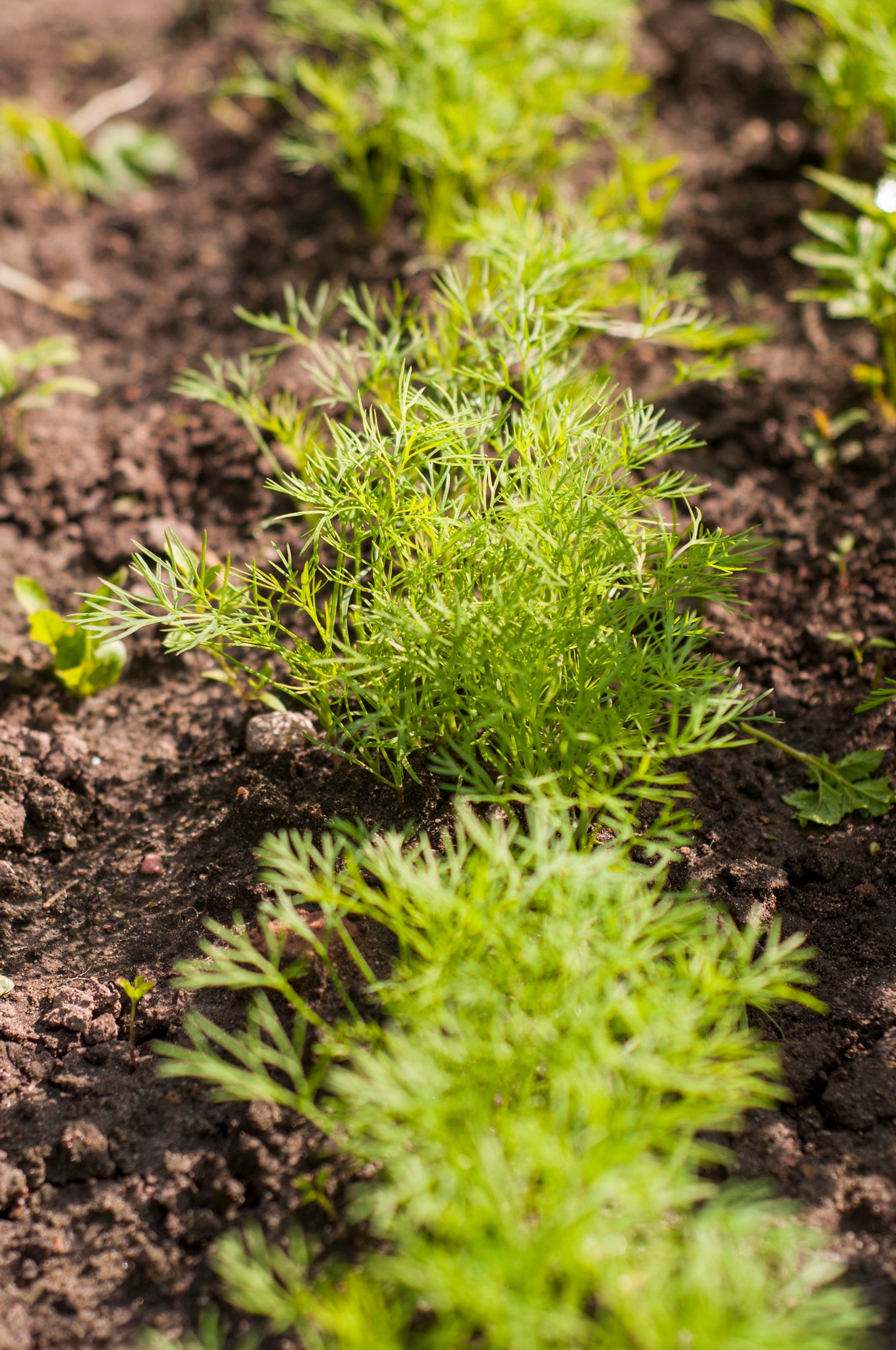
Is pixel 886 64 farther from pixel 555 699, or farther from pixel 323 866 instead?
pixel 323 866

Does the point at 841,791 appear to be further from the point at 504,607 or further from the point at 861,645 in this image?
the point at 504,607

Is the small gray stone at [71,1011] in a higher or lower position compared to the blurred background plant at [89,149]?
lower

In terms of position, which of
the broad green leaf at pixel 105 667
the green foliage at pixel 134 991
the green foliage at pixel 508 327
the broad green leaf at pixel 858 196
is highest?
the broad green leaf at pixel 858 196

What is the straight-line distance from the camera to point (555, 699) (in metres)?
1.77

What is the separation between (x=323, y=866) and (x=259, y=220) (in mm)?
2703

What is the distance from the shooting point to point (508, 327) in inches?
78.3

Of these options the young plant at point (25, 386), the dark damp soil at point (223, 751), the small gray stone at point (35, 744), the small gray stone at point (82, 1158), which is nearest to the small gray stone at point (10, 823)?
the dark damp soil at point (223, 751)

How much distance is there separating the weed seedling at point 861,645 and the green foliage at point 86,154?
2945mm

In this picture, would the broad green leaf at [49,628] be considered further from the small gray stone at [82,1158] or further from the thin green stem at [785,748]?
the thin green stem at [785,748]

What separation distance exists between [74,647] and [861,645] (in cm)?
172

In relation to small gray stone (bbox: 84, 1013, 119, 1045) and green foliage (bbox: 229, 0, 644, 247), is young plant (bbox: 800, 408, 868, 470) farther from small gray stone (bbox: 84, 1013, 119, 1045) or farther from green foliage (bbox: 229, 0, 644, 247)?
small gray stone (bbox: 84, 1013, 119, 1045)

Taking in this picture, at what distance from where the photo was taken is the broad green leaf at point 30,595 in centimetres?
227

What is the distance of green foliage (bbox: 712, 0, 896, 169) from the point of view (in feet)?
8.94

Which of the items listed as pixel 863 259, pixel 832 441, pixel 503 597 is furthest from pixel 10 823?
pixel 863 259
